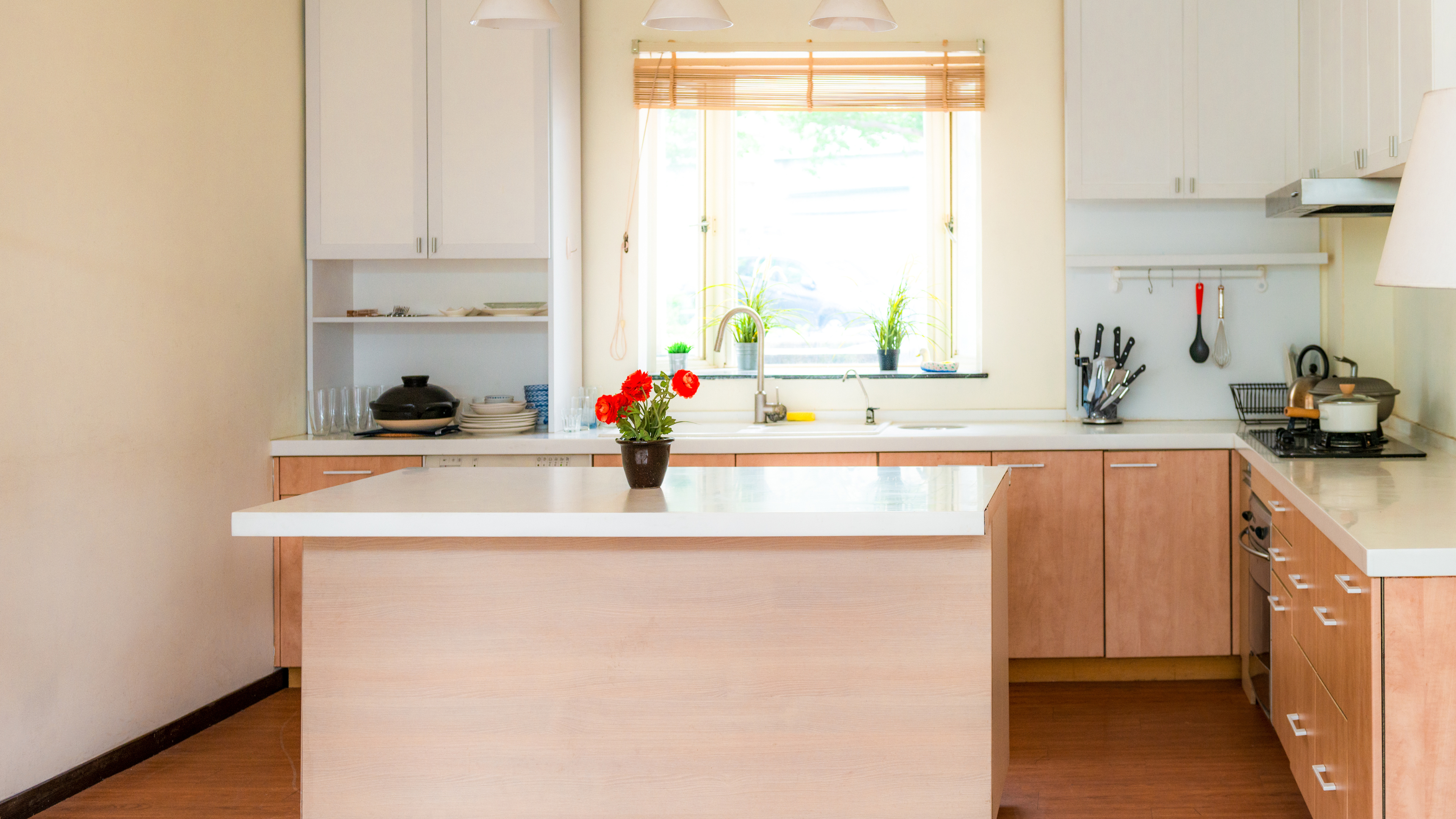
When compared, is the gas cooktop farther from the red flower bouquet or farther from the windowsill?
the red flower bouquet

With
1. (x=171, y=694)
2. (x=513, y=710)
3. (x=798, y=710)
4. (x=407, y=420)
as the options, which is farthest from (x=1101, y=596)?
(x=171, y=694)

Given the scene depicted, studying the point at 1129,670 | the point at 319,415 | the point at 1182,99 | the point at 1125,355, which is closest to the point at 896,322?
the point at 1125,355

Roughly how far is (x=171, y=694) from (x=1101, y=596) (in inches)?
124

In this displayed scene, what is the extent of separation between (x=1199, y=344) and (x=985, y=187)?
107 cm

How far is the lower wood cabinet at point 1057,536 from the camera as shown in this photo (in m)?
3.78

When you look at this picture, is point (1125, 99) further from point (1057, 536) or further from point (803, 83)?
point (1057, 536)

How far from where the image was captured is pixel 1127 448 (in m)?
3.76

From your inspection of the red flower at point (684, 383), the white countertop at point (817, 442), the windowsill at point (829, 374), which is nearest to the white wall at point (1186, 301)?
the white countertop at point (817, 442)

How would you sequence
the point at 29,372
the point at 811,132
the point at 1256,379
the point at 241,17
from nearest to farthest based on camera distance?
the point at 29,372 < the point at 241,17 < the point at 1256,379 < the point at 811,132

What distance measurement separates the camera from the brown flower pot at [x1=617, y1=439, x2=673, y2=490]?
8.47 feet

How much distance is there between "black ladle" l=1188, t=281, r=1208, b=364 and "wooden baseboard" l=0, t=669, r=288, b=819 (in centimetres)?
376

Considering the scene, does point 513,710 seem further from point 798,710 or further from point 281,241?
point 281,241

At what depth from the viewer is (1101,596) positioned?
12.5 ft

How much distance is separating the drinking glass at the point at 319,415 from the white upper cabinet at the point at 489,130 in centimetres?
79
